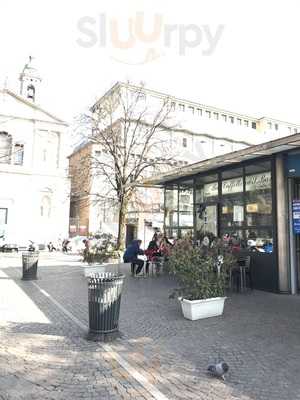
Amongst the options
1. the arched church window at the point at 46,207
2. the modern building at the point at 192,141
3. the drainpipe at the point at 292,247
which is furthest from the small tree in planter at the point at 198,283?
the arched church window at the point at 46,207

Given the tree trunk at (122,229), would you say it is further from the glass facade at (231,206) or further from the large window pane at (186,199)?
the large window pane at (186,199)

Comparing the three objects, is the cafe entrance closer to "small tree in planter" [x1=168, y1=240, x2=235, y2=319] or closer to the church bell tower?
"small tree in planter" [x1=168, y1=240, x2=235, y2=319]

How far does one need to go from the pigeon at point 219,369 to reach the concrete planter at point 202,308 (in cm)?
238

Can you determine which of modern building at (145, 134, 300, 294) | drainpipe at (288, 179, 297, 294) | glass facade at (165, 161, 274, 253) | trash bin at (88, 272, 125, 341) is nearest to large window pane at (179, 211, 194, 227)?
glass facade at (165, 161, 274, 253)

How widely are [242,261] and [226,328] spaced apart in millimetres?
3916

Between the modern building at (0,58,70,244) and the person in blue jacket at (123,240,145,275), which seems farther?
the modern building at (0,58,70,244)

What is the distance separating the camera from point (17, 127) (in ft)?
121

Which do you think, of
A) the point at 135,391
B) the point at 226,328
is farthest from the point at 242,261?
the point at 135,391

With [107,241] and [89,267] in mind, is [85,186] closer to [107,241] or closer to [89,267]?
[107,241]

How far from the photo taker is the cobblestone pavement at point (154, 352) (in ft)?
12.1

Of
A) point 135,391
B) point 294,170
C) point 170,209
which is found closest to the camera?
point 135,391

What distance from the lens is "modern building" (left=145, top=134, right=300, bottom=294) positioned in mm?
8945

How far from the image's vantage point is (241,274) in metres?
9.34

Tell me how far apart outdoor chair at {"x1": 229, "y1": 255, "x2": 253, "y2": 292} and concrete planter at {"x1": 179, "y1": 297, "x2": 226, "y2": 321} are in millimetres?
2632
